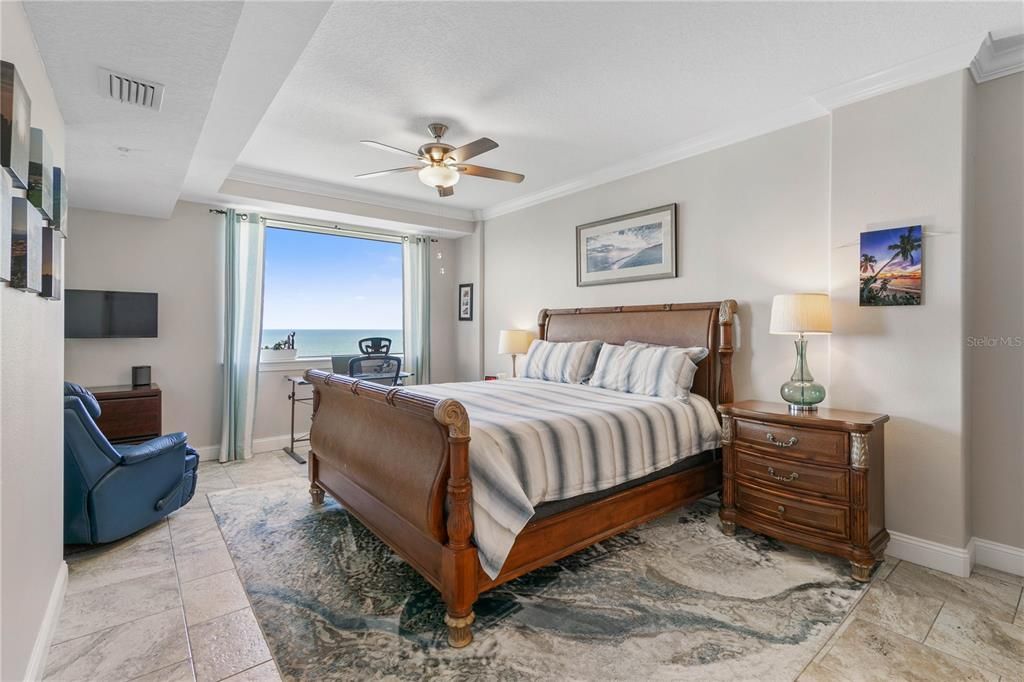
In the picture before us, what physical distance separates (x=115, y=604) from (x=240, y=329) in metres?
2.98

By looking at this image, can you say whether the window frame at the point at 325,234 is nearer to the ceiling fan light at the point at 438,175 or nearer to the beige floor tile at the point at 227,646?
the ceiling fan light at the point at 438,175

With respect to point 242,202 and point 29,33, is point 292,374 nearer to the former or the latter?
point 242,202

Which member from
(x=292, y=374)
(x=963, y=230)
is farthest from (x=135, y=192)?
(x=963, y=230)

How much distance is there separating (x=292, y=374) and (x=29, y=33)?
3931 millimetres

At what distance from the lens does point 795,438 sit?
267 cm

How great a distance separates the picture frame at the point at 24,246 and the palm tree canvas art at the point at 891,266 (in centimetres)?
381

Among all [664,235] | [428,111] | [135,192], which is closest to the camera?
[428,111]

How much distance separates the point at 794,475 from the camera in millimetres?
2680

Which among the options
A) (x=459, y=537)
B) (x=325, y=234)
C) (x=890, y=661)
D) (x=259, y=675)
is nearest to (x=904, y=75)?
(x=890, y=661)

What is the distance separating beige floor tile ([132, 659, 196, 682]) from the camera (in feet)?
5.76

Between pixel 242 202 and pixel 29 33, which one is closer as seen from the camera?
pixel 29 33

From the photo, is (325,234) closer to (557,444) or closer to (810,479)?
(557,444)

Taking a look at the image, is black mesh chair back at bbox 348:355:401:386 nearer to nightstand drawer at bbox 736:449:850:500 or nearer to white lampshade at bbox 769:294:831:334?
nightstand drawer at bbox 736:449:850:500

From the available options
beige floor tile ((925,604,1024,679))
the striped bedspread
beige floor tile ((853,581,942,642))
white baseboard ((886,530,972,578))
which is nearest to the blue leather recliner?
the striped bedspread
